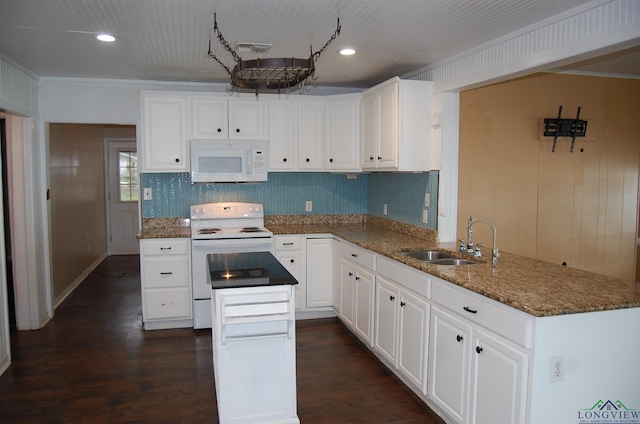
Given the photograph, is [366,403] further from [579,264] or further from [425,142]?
[579,264]

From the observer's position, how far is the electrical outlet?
2.11m

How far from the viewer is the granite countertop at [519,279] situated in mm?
2141

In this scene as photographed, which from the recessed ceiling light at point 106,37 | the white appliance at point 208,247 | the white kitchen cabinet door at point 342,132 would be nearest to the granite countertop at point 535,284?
the white appliance at point 208,247

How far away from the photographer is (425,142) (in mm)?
3982

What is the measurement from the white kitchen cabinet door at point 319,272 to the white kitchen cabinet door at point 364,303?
655 mm

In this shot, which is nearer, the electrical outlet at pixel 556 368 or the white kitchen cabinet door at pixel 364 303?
the electrical outlet at pixel 556 368

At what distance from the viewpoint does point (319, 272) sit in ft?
15.6

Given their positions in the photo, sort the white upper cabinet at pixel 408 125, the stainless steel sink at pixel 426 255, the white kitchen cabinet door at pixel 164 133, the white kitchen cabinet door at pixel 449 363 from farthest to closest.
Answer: the white kitchen cabinet door at pixel 164 133 < the white upper cabinet at pixel 408 125 < the stainless steel sink at pixel 426 255 < the white kitchen cabinet door at pixel 449 363

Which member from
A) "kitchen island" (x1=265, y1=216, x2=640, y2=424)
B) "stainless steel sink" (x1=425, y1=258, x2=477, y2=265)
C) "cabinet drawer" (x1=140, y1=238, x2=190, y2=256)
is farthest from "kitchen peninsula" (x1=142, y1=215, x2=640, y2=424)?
"cabinet drawer" (x1=140, y1=238, x2=190, y2=256)

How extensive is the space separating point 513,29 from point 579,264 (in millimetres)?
2341

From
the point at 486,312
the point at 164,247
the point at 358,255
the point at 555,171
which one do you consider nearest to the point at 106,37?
the point at 164,247

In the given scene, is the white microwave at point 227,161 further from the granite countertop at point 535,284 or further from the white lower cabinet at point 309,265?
the granite countertop at point 535,284

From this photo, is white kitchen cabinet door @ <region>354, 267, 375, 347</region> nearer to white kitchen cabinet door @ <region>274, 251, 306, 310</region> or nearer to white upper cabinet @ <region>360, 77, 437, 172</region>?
white kitchen cabinet door @ <region>274, 251, 306, 310</region>

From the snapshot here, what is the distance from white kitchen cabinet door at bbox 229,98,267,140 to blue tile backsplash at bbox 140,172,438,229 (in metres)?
0.58
